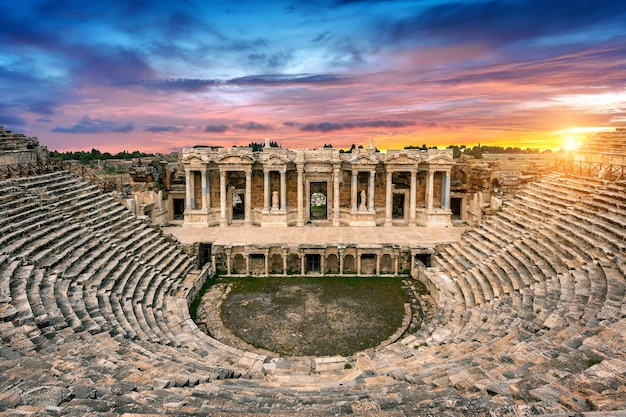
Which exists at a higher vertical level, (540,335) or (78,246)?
(78,246)

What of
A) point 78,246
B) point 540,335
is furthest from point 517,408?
point 78,246

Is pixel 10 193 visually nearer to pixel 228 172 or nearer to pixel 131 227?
pixel 131 227

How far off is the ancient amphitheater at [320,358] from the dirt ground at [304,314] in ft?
4.26

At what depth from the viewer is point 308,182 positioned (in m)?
27.4

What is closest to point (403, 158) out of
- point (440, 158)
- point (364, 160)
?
point (440, 158)

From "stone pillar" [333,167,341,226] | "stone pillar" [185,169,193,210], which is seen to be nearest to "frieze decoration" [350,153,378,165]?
"stone pillar" [333,167,341,226]

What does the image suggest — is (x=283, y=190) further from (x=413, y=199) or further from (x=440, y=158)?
(x=440, y=158)

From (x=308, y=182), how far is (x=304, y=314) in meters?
12.7

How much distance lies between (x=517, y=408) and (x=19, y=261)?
1310 centimetres

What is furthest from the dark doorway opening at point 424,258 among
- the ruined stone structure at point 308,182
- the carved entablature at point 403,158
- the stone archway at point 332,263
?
the carved entablature at point 403,158

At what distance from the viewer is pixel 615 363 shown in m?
7.02

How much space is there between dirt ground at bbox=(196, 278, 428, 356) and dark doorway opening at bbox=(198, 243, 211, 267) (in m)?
2.82

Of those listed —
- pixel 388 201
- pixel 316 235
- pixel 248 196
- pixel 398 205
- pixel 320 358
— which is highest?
pixel 248 196

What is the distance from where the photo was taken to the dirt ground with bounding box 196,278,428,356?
45.6 feet
